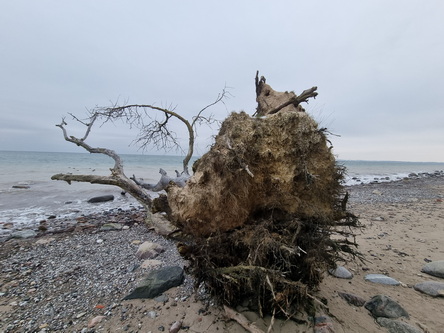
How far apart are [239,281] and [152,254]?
343 centimetres

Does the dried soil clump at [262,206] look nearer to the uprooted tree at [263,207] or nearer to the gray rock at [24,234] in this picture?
the uprooted tree at [263,207]

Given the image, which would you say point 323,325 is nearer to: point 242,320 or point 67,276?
point 242,320

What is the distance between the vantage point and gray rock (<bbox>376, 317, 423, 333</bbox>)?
280 centimetres

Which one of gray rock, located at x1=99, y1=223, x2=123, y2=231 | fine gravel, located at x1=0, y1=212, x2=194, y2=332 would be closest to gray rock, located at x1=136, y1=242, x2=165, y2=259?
fine gravel, located at x1=0, y1=212, x2=194, y2=332

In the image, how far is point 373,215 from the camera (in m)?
9.02

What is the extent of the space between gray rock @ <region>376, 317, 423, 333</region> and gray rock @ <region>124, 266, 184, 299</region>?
116 inches

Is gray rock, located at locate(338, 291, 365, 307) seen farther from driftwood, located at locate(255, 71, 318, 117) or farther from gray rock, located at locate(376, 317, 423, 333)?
driftwood, located at locate(255, 71, 318, 117)

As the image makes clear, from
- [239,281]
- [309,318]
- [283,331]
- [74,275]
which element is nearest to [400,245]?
[309,318]

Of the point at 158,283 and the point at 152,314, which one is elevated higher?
the point at 158,283

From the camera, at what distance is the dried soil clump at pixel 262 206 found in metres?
2.44

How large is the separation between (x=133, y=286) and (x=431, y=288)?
4.91m

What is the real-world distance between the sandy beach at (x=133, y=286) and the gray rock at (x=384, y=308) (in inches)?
3.3

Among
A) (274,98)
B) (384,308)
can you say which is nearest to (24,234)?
(274,98)

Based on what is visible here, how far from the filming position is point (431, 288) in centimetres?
375
